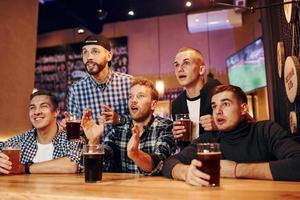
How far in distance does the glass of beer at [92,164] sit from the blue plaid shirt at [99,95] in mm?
1494

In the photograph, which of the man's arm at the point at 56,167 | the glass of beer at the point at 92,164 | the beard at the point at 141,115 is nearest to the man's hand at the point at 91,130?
the man's arm at the point at 56,167

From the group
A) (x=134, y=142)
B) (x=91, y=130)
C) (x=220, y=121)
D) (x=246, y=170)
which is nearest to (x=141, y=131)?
(x=91, y=130)

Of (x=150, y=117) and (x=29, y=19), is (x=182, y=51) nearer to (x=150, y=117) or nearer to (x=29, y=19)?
(x=150, y=117)

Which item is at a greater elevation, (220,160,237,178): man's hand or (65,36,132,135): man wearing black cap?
(65,36,132,135): man wearing black cap

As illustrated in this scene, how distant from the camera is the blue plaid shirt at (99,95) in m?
3.10

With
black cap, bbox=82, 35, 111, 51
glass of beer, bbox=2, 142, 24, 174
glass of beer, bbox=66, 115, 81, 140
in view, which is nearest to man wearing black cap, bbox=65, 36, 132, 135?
black cap, bbox=82, 35, 111, 51

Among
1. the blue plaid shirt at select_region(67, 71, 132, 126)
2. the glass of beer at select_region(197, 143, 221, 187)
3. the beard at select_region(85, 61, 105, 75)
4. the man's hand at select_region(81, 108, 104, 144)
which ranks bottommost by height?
the glass of beer at select_region(197, 143, 221, 187)

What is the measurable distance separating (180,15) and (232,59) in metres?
1.60

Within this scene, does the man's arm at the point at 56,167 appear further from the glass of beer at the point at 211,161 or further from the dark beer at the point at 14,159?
the glass of beer at the point at 211,161

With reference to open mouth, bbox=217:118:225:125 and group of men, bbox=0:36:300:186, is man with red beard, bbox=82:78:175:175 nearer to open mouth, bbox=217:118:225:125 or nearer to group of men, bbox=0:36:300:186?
group of men, bbox=0:36:300:186

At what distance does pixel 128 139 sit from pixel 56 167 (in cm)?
58

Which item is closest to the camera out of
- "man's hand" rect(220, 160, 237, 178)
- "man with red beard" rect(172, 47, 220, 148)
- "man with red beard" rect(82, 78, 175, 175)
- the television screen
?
"man's hand" rect(220, 160, 237, 178)

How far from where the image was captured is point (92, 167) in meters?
1.54

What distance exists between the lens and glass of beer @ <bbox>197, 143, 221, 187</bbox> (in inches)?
51.9
